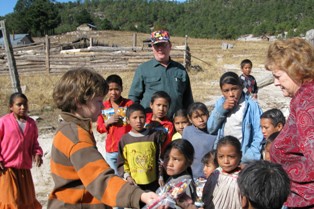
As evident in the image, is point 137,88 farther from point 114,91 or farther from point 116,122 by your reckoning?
point 116,122

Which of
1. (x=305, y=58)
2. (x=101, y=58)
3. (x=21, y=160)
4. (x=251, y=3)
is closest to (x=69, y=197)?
(x=305, y=58)

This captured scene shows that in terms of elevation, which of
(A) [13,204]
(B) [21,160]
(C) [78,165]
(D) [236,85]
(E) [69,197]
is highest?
(D) [236,85]

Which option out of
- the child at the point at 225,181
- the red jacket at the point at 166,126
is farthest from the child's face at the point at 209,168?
the red jacket at the point at 166,126

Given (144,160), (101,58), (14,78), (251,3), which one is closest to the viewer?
(144,160)

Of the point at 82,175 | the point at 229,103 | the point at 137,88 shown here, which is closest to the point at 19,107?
the point at 137,88

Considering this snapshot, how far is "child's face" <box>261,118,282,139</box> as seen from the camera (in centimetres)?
331

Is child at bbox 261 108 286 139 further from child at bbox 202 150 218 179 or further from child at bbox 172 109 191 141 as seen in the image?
child at bbox 172 109 191 141

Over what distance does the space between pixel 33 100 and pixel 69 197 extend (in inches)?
338

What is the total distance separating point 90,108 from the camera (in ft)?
6.19

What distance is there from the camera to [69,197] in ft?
6.16

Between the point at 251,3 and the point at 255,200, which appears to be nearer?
the point at 255,200

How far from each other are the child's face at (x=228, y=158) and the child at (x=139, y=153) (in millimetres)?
745

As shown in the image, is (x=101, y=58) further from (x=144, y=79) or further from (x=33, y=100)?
(x=144, y=79)

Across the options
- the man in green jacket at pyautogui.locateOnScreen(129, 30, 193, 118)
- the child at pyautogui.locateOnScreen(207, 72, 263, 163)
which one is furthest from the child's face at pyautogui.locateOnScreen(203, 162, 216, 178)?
the man in green jacket at pyautogui.locateOnScreen(129, 30, 193, 118)
